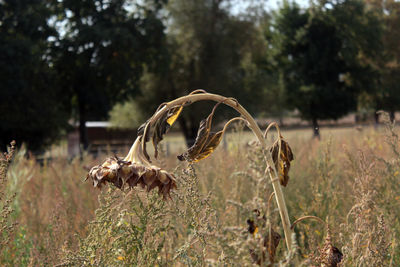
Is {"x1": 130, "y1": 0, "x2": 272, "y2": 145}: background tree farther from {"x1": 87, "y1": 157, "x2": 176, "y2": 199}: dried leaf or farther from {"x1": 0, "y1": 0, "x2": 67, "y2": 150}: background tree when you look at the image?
{"x1": 87, "y1": 157, "x2": 176, "y2": 199}: dried leaf

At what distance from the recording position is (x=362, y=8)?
22.6 meters

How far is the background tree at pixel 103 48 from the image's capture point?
61.5 feet

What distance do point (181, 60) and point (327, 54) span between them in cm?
818

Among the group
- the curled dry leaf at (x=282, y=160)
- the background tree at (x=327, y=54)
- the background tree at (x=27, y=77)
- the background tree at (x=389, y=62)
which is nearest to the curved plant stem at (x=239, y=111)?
the curled dry leaf at (x=282, y=160)

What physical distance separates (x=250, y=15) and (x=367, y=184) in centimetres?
2537

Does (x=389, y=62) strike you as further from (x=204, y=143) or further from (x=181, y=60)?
(x=204, y=143)

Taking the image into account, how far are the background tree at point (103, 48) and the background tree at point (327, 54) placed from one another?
821 cm

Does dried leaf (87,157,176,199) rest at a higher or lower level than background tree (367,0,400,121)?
lower

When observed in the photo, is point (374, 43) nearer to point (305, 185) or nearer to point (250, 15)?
point (250, 15)

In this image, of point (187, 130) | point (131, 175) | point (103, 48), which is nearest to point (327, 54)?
point (187, 130)

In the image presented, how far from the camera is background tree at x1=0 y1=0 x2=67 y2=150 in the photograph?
16.8m

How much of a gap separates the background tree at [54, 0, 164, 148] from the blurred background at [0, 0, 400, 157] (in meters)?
0.06

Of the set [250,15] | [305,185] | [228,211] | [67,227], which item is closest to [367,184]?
[228,211]

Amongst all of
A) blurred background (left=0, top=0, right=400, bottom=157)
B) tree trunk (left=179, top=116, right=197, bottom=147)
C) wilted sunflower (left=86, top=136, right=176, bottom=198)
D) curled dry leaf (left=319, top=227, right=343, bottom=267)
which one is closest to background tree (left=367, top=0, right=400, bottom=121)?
blurred background (left=0, top=0, right=400, bottom=157)
